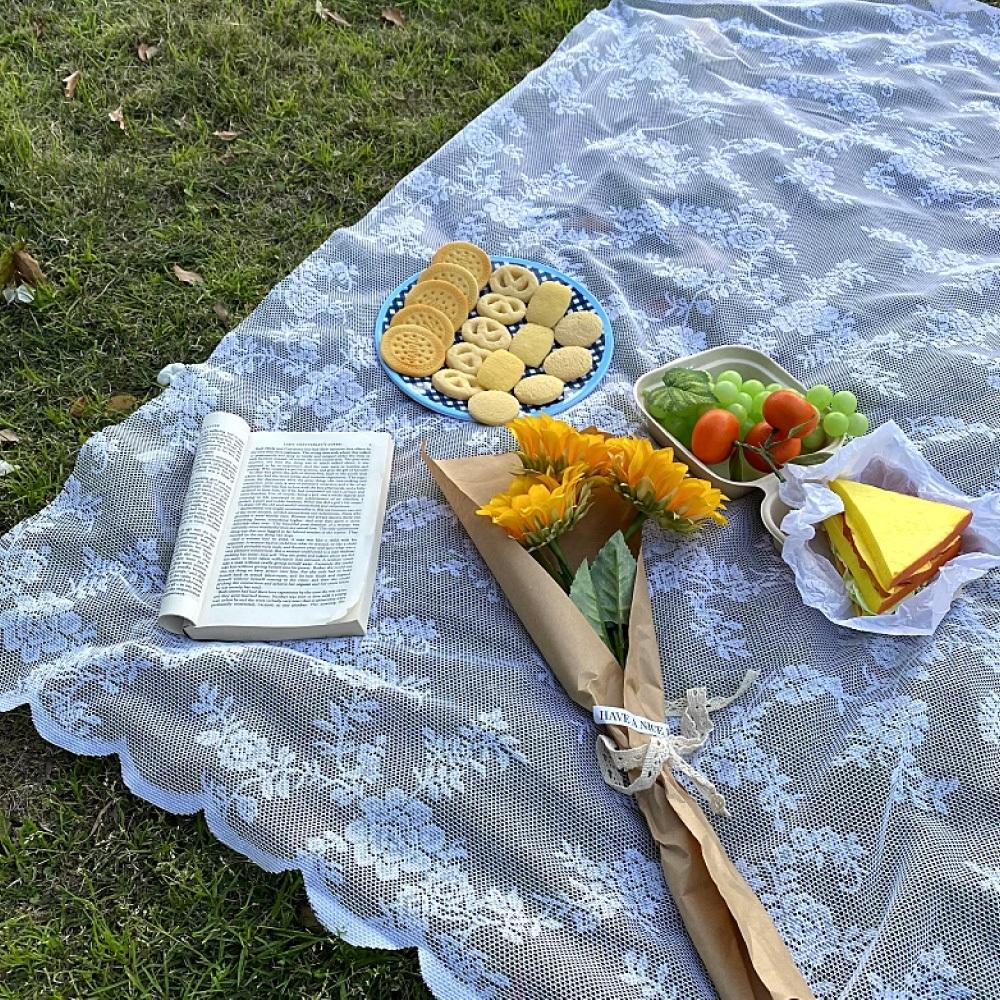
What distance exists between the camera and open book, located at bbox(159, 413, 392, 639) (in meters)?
1.69

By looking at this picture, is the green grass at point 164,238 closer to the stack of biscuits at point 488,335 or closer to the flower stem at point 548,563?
the stack of biscuits at point 488,335

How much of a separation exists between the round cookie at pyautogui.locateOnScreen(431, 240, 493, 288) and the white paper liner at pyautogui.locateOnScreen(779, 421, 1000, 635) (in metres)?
0.85

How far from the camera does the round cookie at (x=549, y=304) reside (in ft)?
7.20

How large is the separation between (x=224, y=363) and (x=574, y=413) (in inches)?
29.3

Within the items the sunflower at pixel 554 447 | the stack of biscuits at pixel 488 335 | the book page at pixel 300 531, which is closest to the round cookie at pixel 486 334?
the stack of biscuits at pixel 488 335

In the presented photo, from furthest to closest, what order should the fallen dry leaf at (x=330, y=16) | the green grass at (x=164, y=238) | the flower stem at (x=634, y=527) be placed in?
the fallen dry leaf at (x=330, y=16)
the flower stem at (x=634, y=527)
the green grass at (x=164, y=238)

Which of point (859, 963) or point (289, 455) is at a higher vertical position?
point (289, 455)

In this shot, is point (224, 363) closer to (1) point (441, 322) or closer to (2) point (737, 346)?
(1) point (441, 322)

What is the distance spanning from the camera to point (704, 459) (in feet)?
6.03

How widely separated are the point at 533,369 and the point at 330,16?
5.55 feet

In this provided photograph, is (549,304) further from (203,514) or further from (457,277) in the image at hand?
(203,514)

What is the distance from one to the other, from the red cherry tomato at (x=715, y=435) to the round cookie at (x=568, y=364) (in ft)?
1.16

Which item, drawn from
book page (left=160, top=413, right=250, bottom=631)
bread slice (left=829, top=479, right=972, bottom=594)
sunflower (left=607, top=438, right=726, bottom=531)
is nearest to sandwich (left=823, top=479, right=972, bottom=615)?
bread slice (left=829, top=479, right=972, bottom=594)

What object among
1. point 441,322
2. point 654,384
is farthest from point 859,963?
point 441,322
